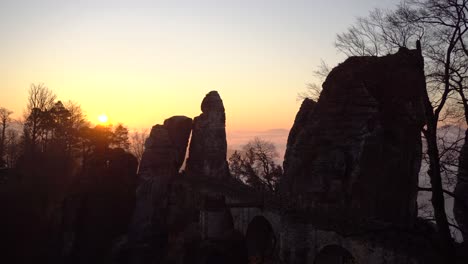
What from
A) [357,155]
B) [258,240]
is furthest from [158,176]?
[357,155]

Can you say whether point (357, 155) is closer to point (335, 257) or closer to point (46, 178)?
point (335, 257)

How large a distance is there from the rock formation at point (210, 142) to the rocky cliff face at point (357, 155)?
18.1 meters

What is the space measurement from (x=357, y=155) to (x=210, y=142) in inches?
Answer: 876

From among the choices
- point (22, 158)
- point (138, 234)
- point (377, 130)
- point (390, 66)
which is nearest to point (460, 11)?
point (390, 66)

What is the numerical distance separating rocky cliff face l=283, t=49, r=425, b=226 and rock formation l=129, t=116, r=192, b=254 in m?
16.8

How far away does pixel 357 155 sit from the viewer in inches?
962

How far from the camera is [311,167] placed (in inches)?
1048

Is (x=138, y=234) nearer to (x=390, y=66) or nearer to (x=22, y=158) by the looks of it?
(x=22, y=158)

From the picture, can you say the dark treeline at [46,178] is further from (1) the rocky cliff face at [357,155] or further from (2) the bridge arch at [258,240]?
(1) the rocky cliff face at [357,155]

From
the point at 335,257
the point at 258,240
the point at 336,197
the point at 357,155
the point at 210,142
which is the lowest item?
the point at 335,257

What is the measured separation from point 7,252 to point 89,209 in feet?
23.4

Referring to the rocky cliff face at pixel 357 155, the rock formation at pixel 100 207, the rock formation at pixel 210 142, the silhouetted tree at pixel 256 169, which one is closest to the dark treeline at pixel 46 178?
the rock formation at pixel 100 207

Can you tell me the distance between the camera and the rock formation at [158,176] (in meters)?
38.8

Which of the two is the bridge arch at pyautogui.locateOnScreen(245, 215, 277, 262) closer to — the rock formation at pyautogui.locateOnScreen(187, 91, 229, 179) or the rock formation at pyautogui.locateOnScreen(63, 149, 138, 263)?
the rock formation at pyautogui.locateOnScreen(187, 91, 229, 179)
